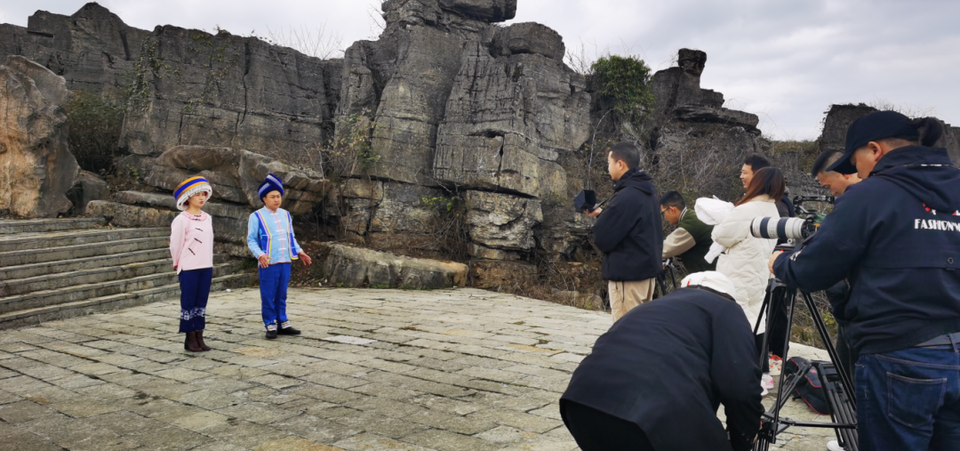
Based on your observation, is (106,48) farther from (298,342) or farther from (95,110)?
(298,342)

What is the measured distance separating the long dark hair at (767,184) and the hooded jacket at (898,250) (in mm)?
1974

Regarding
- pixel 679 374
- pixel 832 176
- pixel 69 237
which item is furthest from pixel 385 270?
pixel 679 374

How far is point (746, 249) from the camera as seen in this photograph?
161 inches

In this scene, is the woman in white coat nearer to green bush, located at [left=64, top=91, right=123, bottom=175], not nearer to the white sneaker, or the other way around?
the white sneaker

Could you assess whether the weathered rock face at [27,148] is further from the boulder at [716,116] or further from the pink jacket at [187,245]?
the boulder at [716,116]

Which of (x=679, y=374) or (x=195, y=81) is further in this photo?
(x=195, y=81)

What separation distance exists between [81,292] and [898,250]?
9.00m

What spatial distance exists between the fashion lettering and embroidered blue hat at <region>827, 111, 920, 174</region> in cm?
34

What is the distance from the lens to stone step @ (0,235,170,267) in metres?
8.05

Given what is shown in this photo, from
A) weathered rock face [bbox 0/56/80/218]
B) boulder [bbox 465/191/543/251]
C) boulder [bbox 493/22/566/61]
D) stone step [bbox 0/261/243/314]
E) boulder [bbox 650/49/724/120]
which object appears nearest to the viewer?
stone step [bbox 0/261/243/314]

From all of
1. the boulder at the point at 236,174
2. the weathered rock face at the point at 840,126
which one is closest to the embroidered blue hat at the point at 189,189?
the boulder at the point at 236,174

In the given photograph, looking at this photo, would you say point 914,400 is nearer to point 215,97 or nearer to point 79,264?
point 79,264

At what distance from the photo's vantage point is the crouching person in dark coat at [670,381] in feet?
6.32

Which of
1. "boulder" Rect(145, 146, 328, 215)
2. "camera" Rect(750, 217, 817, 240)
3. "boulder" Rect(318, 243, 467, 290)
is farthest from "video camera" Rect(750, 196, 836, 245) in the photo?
"boulder" Rect(145, 146, 328, 215)
